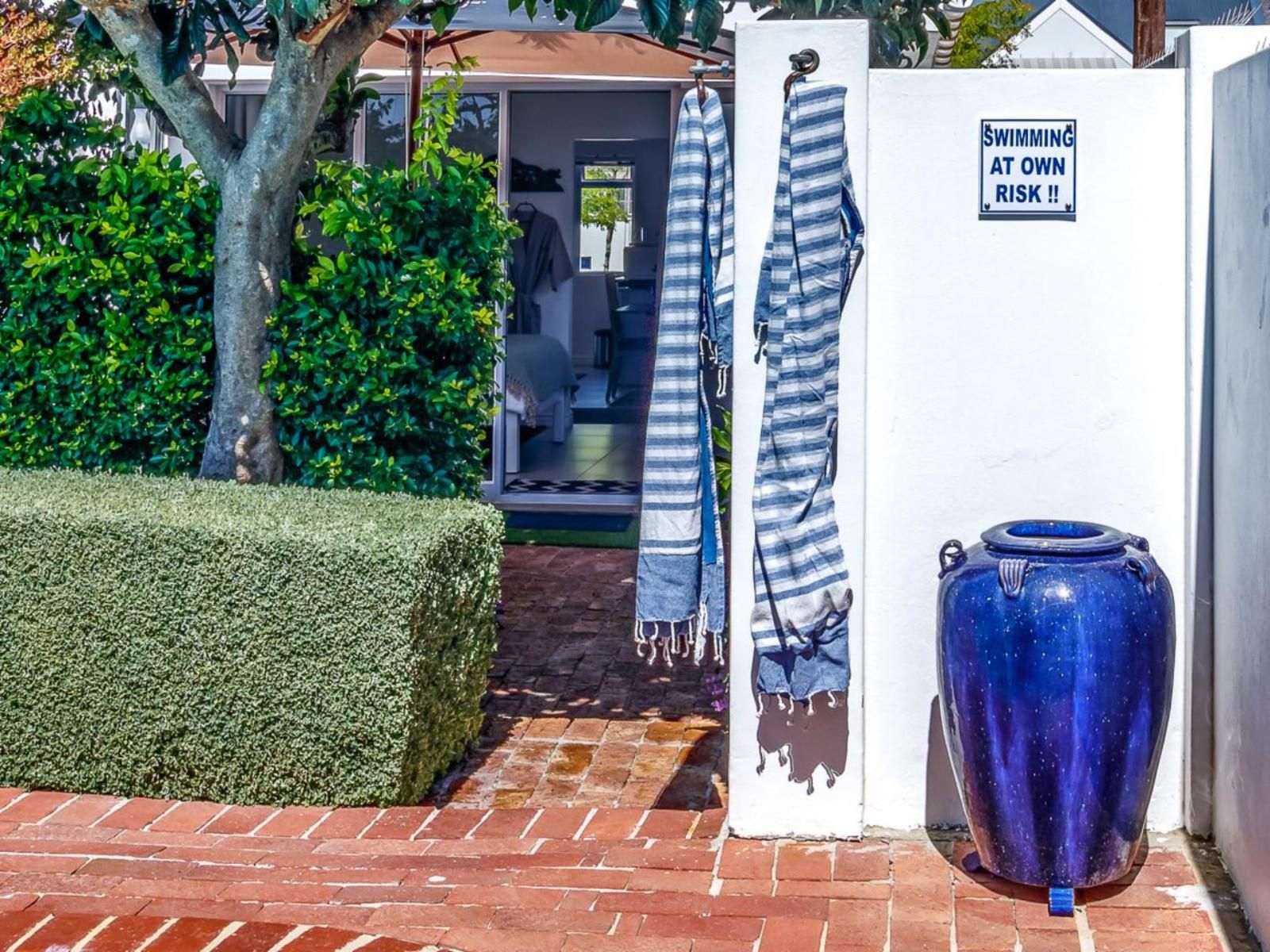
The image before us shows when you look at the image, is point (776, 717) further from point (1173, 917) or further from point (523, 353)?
point (523, 353)

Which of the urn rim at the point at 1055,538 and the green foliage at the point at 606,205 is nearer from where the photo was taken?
the urn rim at the point at 1055,538

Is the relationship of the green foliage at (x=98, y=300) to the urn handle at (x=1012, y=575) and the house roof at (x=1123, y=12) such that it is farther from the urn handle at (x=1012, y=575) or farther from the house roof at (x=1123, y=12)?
the house roof at (x=1123, y=12)

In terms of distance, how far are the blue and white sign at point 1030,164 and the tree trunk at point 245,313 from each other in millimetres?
2576

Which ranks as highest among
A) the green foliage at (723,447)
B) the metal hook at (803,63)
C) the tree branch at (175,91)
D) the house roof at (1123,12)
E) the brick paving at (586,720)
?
the house roof at (1123,12)

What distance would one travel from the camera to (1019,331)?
431 centimetres

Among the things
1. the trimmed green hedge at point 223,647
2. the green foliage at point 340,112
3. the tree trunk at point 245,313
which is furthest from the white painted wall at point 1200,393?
the green foliage at point 340,112

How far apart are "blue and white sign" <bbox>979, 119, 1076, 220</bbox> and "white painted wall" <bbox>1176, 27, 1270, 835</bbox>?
0.33 metres

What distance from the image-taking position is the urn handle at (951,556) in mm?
4035

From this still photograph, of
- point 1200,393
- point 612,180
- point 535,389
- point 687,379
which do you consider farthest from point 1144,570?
point 612,180

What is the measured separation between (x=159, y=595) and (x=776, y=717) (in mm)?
1804

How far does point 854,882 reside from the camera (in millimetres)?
4113

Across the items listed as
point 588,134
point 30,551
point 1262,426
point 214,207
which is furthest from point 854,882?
point 588,134

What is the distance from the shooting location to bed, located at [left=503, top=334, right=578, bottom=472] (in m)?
9.97

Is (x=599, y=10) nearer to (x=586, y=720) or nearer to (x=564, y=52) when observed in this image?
(x=586, y=720)
